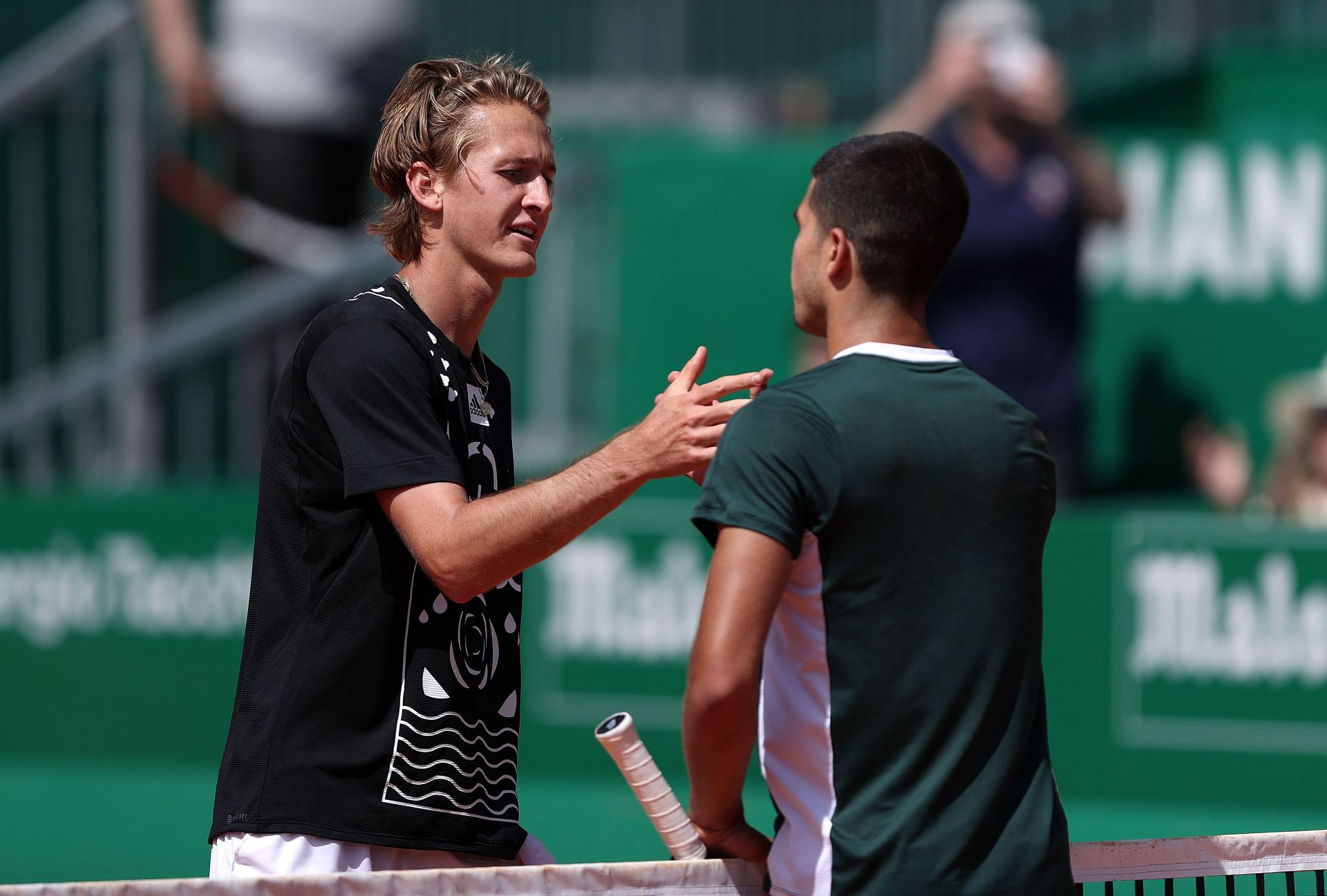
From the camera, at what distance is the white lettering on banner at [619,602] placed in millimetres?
7609

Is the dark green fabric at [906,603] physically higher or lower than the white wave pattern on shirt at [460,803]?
higher

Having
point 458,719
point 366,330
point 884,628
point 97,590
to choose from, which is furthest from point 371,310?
point 97,590

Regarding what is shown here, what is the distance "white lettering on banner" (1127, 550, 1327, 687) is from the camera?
7043 mm

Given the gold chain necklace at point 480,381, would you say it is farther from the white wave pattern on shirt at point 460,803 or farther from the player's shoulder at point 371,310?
the white wave pattern on shirt at point 460,803

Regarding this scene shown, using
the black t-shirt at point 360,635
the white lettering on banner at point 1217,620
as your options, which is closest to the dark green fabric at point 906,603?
the black t-shirt at point 360,635

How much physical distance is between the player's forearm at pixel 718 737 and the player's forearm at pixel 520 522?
0.37 meters

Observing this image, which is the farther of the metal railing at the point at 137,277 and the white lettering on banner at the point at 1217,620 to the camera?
the metal railing at the point at 137,277

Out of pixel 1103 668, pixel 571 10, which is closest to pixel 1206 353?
pixel 1103 668

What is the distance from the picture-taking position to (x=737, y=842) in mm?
2408

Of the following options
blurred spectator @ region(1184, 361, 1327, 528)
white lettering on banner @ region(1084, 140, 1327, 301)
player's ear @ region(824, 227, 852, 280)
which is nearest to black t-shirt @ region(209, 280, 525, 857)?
player's ear @ region(824, 227, 852, 280)

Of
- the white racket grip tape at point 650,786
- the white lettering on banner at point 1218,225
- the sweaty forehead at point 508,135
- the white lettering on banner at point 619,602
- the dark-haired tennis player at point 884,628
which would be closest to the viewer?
the dark-haired tennis player at point 884,628

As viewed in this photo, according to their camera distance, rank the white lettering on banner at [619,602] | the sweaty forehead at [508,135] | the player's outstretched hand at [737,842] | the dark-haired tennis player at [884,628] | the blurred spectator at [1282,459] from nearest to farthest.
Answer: the dark-haired tennis player at [884,628], the player's outstretched hand at [737,842], the sweaty forehead at [508,135], the blurred spectator at [1282,459], the white lettering on banner at [619,602]

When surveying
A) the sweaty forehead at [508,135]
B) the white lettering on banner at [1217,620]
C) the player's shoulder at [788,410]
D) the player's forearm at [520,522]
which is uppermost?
the sweaty forehead at [508,135]

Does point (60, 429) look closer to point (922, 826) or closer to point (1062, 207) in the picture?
point (1062, 207)
